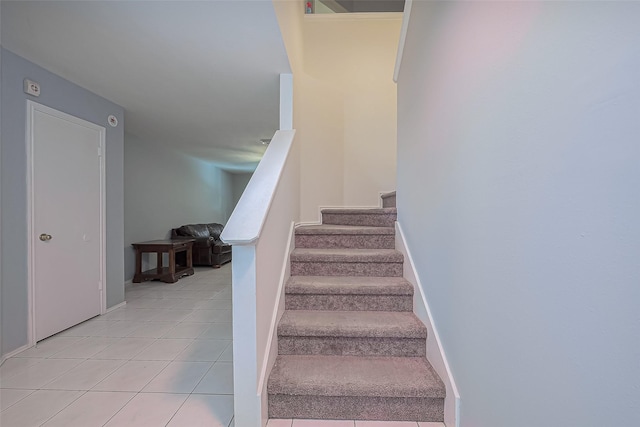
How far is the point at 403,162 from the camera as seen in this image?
2047 millimetres

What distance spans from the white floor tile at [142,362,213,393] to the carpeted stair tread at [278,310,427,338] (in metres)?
0.68

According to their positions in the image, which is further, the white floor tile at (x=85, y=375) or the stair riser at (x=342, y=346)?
the white floor tile at (x=85, y=375)

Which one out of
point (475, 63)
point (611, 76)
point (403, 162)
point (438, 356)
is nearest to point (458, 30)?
point (475, 63)

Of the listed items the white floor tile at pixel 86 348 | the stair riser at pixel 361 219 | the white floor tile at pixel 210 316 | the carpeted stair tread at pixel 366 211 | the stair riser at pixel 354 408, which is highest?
the carpeted stair tread at pixel 366 211

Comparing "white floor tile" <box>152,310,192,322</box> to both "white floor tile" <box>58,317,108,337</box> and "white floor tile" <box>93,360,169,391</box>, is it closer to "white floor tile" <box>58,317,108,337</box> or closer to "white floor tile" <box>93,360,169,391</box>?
"white floor tile" <box>58,317,108,337</box>

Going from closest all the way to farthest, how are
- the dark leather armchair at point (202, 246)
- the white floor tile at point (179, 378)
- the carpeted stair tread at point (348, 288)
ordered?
1. the white floor tile at point (179, 378)
2. the carpeted stair tread at point (348, 288)
3. the dark leather armchair at point (202, 246)

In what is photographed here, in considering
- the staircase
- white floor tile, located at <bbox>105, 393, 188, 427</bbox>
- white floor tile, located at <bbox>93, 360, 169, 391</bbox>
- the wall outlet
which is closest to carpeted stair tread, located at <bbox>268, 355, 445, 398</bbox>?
the staircase

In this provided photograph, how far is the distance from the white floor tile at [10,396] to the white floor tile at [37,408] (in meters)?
0.04

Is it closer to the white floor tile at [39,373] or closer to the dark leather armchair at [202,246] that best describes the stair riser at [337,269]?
the white floor tile at [39,373]

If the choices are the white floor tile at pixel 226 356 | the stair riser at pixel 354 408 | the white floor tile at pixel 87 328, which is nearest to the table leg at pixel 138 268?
the white floor tile at pixel 87 328

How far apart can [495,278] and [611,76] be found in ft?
2.03

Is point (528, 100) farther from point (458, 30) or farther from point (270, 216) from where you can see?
point (270, 216)

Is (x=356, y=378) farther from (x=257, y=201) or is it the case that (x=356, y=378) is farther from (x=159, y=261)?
(x=159, y=261)

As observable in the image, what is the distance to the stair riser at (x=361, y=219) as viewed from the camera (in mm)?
2506
